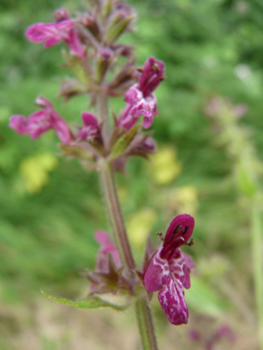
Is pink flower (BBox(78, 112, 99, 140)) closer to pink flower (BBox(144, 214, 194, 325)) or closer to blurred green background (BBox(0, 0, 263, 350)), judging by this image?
pink flower (BBox(144, 214, 194, 325))

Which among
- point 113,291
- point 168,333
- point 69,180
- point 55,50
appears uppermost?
point 55,50

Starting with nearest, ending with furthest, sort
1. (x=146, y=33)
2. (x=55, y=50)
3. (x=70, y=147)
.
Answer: (x=70, y=147), (x=146, y=33), (x=55, y=50)

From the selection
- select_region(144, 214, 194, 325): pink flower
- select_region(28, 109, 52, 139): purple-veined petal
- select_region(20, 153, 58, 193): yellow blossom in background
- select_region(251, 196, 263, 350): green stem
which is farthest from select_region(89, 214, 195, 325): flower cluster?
select_region(20, 153, 58, 193): yellow blossom in background

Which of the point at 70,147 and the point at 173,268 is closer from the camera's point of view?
the point at 173,268

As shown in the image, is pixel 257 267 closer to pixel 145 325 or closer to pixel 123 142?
pixel 145 325

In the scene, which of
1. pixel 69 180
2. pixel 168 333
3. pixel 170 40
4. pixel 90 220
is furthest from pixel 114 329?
pixel 170 40

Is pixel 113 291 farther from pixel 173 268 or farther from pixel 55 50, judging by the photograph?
pixel 55 50

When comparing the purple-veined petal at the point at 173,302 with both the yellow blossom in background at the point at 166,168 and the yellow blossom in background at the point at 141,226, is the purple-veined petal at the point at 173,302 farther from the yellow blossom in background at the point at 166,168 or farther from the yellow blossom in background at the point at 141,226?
the yellow blossom in background at the point at 166,168
